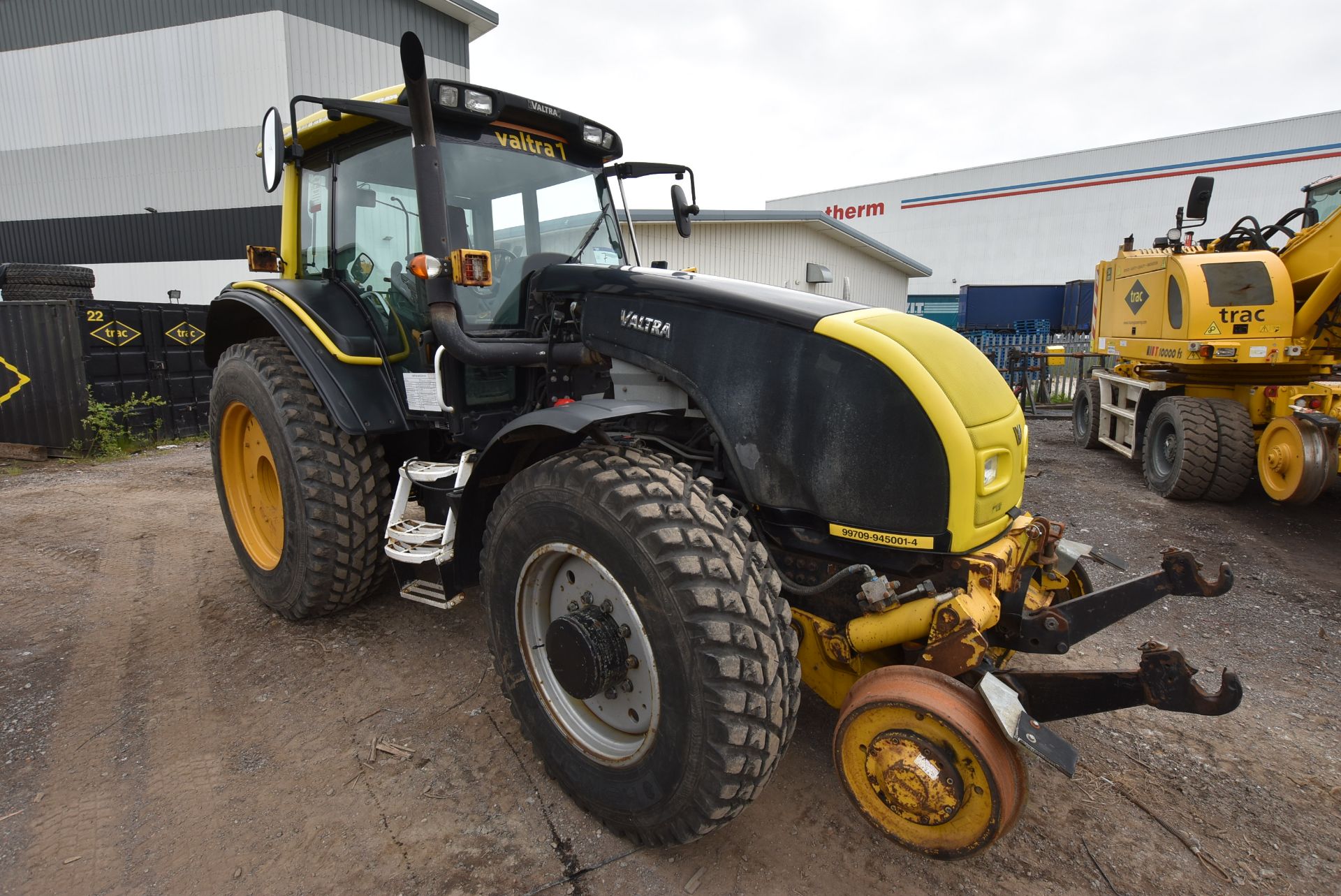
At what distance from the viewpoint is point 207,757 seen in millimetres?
2582

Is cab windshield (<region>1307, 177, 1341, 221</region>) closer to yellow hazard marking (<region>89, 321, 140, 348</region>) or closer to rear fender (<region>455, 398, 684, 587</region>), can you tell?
rear fender (<region>455, 398, 684, 587</region>)

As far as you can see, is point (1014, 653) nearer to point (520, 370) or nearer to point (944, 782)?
point (944, 782)

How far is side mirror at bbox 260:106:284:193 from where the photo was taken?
9.57ft

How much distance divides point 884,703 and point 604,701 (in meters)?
0.90

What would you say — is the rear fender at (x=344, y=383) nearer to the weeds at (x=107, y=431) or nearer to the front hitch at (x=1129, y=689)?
the front hitch at (x=1129, y=689)

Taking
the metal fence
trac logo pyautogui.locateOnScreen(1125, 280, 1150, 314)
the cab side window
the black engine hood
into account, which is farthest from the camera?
the metal fence


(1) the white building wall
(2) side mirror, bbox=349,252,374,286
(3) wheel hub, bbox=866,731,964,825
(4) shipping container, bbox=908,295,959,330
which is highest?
(1) the white building wall

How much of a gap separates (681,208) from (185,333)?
8042 mm

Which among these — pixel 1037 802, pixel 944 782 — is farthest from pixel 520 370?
pixel 1037 802

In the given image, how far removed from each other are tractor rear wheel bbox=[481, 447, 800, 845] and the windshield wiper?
4.46 feet

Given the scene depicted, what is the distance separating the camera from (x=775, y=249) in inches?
655

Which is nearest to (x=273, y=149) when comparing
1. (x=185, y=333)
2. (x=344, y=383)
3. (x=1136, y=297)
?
(x=344, y=383)

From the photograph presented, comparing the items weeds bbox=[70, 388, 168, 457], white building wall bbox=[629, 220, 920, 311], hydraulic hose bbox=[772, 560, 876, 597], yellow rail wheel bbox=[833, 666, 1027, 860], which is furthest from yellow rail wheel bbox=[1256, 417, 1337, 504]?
weeds bbox=[70, 388, 168, 457]

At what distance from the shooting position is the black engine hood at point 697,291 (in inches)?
84.1
